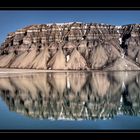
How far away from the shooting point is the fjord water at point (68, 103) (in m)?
4.34

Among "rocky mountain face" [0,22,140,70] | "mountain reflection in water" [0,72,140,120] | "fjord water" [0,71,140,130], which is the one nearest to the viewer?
"fjord water" [0,71,140,130]

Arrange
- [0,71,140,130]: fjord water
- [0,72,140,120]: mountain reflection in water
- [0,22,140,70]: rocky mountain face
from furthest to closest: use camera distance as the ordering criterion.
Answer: [0,22,140,70]: rocky mountain face → [0,72,140,120]: mountain reflection in water → [0,71,140,130]: fjord water

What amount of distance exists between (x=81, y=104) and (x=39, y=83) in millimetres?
1327

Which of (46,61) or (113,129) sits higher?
(113,129)

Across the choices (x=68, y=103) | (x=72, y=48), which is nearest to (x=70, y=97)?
(x=68, y=103)

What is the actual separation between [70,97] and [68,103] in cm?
29

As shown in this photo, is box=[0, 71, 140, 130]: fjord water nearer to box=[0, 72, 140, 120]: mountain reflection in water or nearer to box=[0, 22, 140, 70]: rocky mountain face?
box=[0, 72, 140, 120]: mountain reflection in water

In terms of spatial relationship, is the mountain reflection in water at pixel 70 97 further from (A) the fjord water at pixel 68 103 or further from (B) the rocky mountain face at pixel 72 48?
(B) the rocky mountain face at pixel 72 48

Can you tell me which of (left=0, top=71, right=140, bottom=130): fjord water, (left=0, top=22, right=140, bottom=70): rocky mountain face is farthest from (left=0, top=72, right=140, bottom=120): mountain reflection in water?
(left=0, top=22, right=140, bottom=70): rocky mountain face

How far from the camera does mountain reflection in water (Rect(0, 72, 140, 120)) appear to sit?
5020 millimetres

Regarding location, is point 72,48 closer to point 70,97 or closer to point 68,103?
point 70,97
